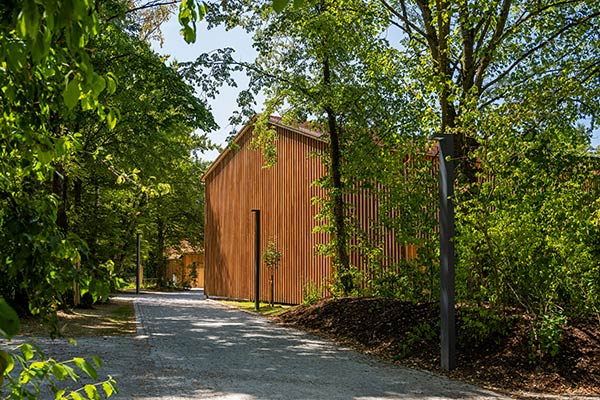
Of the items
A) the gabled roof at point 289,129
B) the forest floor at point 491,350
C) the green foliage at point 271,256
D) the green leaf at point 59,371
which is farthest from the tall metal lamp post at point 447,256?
the green foliage at point 271,256

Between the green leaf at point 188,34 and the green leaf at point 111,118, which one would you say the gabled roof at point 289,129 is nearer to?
the green leaf at point 111,118

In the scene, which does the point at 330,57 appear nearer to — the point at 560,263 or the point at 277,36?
the point at 277,36

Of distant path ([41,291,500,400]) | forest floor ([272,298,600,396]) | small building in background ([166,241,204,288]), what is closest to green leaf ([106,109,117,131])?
distant path ([41,291,500,400])

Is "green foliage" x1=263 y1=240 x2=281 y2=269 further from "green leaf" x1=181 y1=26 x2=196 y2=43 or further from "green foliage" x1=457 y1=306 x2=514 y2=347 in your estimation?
"green leaf" x1=181 y1=26 x2=196 y2=43

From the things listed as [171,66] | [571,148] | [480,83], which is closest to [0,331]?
[571,148]

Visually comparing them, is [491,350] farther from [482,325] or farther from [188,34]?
[188,34]

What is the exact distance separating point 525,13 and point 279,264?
1279 centimetres

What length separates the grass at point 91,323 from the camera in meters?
13.8

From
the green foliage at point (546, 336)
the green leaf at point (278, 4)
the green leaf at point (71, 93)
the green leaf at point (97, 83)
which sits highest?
the green leaf at point (278, 4)

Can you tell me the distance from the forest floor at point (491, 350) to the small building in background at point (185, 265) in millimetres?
34433

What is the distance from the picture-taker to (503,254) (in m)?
8.91

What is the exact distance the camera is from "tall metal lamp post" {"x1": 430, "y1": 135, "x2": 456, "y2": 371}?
9078mm

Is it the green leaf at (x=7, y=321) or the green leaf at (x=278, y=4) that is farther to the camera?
the green leaf at (x=278, y=4)

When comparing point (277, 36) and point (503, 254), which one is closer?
point (503, 254)
